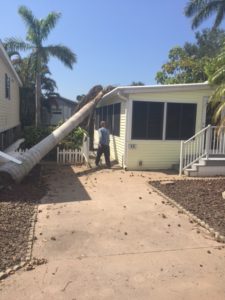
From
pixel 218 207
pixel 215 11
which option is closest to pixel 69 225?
pixel 218 207

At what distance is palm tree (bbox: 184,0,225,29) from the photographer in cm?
2631

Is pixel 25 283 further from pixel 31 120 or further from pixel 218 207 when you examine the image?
pixel 31 120

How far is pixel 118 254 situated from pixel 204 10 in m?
26.9

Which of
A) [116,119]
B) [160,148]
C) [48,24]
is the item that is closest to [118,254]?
[160,148]

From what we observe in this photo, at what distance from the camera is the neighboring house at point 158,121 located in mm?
11086

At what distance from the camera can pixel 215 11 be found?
26.7m

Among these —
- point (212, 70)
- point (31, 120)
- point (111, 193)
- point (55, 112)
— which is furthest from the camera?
point (55, 112)

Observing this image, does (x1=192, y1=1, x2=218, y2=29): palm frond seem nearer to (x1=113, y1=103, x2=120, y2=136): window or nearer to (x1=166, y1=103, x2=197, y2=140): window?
(x1=113, y1=103, x2=120, y2=136): window

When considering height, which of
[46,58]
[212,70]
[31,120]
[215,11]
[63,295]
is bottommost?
[63,295]

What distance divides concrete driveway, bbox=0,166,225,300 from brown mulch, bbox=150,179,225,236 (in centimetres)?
38

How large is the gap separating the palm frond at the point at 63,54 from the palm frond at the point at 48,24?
3.25 feet

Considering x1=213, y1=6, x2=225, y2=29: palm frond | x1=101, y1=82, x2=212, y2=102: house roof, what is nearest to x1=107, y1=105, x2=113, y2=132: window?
x1=101, y1=82, x2=212, y2=102: house roof

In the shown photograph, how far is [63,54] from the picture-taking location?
24.3 metres

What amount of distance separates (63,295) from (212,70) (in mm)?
10285
